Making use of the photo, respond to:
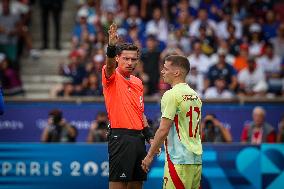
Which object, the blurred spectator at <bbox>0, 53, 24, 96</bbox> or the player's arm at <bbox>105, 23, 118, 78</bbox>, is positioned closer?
the player's arm at <bbox>105, 23, 118, 78</bbox>

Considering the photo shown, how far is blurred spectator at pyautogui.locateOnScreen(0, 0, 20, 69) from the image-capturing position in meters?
21.1

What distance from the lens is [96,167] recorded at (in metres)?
12.9

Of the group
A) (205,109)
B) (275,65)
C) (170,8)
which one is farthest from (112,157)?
(170,8)

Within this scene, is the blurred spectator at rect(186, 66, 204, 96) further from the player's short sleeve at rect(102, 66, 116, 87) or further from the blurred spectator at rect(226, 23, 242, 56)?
the player's short sleeve at rect(102, 66, 116, 87)

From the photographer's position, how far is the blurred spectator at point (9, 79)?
19.7m

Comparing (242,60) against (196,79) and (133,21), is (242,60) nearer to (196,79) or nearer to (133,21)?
(196,79)

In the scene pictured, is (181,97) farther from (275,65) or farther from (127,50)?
(275,65)

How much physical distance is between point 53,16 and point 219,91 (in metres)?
5.31

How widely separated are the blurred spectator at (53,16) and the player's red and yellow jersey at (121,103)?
11.5 metres

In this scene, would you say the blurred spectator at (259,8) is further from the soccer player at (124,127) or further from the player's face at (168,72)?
the player's face at (168,72)

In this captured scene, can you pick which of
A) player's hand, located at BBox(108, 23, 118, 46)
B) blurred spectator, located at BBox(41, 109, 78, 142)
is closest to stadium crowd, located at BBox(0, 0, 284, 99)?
blurred spectator, located at BBox(41, 109, 78, 142)

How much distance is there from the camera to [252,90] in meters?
18.9

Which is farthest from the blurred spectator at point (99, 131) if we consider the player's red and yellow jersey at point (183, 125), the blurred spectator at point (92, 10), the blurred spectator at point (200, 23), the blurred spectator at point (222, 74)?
the player's red and yellow jersey at point (183, 125)

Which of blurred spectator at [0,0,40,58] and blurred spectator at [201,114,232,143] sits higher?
blurred spectator at [0,0,40,58]
